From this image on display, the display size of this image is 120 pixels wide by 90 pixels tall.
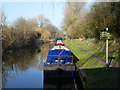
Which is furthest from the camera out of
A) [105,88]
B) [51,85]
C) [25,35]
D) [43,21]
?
[43,21]

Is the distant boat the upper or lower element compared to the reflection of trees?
upper

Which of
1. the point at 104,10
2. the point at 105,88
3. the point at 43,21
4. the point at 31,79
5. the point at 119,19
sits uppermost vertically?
the point at 43,21

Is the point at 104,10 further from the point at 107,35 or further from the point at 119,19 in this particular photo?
the point at 107,35

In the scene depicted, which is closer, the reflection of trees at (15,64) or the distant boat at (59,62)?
the distant boat at (59,62)

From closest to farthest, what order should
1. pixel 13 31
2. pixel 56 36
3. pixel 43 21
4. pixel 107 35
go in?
pixel 107 35
pixel 13 31
pixel 43 21
pixel 56 36

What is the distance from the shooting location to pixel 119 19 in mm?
10805

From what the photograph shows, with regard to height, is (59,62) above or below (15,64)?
above

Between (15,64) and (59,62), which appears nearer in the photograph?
(59,62)

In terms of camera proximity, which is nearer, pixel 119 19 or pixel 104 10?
pixel 119 19

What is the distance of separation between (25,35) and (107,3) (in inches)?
919

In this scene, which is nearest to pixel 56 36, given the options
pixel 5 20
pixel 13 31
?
pixel 13 31

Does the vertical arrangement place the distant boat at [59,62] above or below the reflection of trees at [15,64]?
above

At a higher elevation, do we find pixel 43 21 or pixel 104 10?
pixel 43 21

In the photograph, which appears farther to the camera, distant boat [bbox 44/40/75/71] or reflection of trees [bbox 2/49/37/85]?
reflection of trees [bbox 2/49/37/85]
